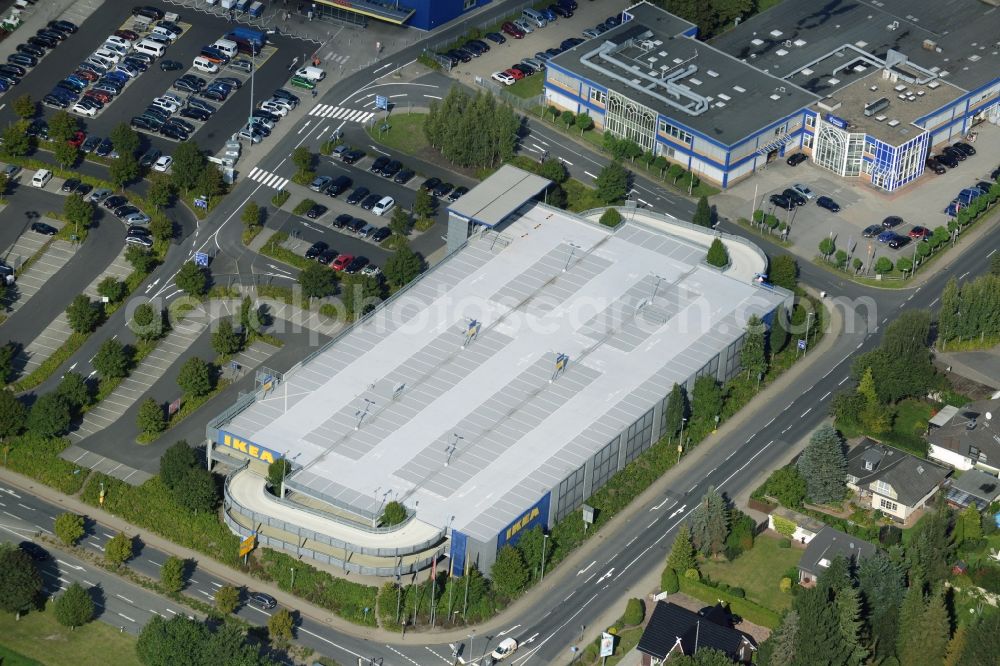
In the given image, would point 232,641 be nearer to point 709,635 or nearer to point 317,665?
point 317,665

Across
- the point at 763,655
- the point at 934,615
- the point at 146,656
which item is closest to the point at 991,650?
the point at 934,615

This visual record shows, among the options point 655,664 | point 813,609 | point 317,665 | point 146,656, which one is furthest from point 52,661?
point 813,609

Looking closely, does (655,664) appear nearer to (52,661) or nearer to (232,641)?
(232,641)

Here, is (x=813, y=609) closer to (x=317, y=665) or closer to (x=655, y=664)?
(x=655, y=664)

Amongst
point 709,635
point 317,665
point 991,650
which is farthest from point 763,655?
point 317,665

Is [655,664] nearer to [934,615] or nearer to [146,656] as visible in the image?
[934,615]

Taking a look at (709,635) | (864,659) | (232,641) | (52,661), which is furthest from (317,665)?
(864,659)
